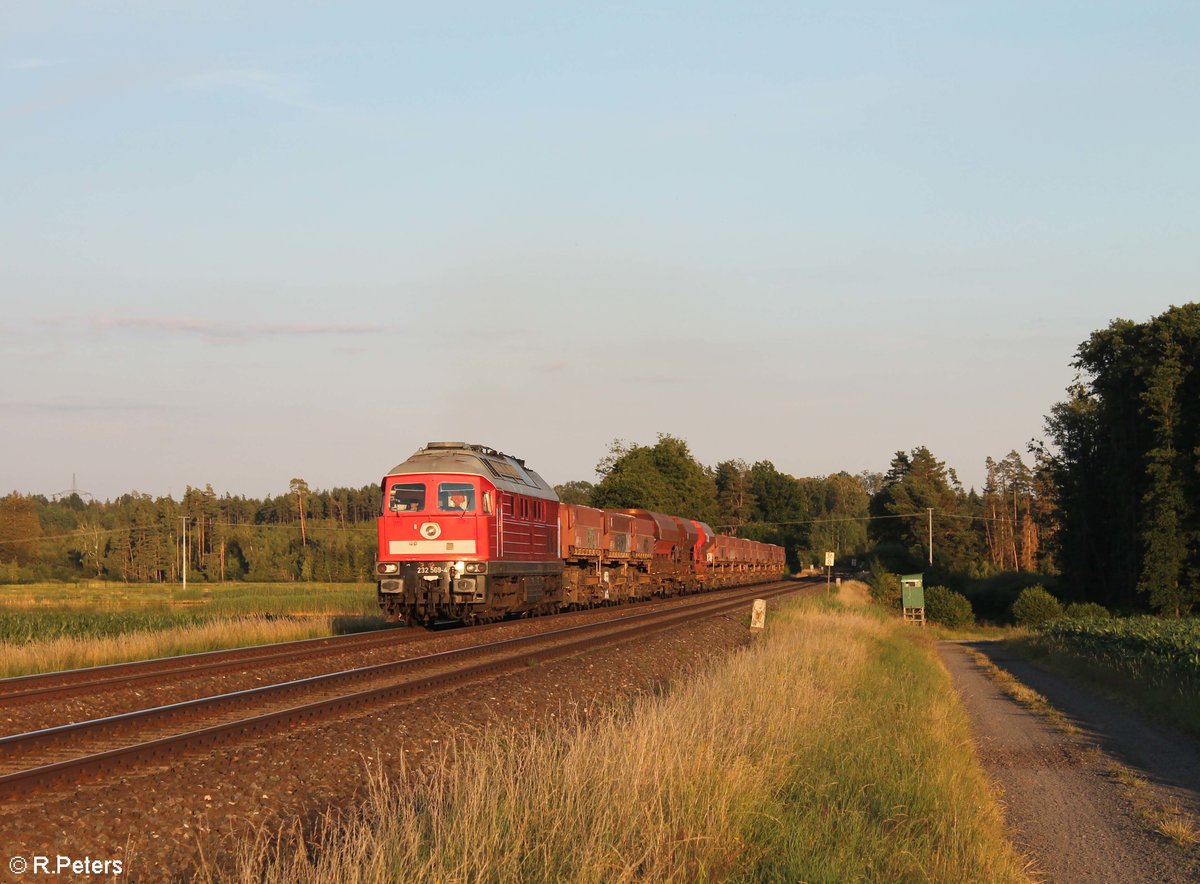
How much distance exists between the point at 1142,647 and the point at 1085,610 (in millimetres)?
30438

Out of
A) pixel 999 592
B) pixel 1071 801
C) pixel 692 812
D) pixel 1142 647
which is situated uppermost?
pixel 692 812

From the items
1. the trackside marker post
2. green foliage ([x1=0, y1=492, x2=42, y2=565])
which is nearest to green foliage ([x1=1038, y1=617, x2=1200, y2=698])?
the trackside marker post

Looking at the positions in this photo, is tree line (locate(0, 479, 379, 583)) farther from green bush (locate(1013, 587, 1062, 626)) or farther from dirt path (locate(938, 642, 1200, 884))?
dirt path (locate(938, 642, 1200, 884))

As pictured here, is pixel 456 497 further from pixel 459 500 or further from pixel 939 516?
pixel 939 516

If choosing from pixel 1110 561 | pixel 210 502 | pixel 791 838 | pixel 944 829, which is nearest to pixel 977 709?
pixel 944 829

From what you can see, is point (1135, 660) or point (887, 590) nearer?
point (1135, 660)

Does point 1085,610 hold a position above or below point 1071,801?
below

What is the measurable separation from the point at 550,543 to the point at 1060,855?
920 inches

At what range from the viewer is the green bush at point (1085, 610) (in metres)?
54.7

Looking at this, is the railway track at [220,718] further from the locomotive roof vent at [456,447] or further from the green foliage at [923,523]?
the green foliage at [923,523]

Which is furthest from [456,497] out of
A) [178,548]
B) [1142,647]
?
[178,548]

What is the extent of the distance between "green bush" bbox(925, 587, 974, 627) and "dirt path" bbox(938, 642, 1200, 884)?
4347 centimetres

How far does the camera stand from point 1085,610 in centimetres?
5681

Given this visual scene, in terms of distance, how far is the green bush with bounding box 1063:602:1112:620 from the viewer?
54.7 metres
